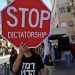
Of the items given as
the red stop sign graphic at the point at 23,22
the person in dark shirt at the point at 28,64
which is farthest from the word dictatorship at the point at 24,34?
the person in dark shirt at the point at 28,64

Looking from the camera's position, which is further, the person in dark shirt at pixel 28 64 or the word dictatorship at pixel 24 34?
the person in dark shirt at pixel 28 64

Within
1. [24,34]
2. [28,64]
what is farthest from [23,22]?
[28,64]

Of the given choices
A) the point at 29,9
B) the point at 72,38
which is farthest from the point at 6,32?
the point at 72,38

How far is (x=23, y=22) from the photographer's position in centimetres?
383

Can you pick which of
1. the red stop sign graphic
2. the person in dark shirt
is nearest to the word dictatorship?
the red stop sign graphic

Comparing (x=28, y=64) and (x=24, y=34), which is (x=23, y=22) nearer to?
(x=24, y=34)

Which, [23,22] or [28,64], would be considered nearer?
[23,22]

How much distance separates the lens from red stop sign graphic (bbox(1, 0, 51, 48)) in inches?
151

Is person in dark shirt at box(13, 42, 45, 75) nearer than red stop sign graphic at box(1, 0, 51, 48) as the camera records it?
No

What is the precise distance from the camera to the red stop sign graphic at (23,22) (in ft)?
12.6

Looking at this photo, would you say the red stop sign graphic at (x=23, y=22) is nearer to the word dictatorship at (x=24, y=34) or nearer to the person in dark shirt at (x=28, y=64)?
the word dictatorship at (x=24, y=34)

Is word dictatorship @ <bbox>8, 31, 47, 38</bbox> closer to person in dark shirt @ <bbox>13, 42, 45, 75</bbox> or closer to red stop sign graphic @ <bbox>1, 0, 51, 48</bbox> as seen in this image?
red stop sign graphic @ <bbox>1, 0, 51, 48</bbox>

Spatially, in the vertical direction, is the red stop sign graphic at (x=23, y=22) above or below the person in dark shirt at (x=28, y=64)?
above

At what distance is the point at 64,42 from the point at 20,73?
25266mm
